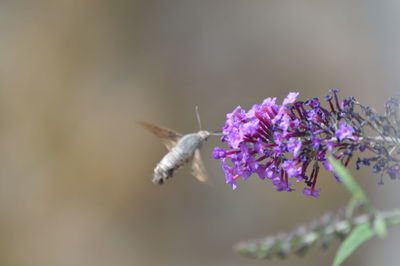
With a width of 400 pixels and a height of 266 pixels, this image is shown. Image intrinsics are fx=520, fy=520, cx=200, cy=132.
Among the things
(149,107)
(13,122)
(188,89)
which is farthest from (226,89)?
(13,122)

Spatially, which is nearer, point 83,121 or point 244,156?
point 244,156

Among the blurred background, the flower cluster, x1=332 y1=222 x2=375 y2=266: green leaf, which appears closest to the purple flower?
the flower cluster

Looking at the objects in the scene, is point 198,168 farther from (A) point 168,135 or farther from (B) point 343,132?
(B) point 343,132

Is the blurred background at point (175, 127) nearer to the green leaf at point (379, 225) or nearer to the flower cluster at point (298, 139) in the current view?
the flower cluster at point (298, 139)

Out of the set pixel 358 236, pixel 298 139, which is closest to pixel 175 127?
pixel 298 139

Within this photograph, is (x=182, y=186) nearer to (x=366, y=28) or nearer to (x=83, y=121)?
(x=83, y=121)

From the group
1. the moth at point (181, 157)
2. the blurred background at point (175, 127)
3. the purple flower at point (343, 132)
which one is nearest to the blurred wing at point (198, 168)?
the moth at point (181, 157)
